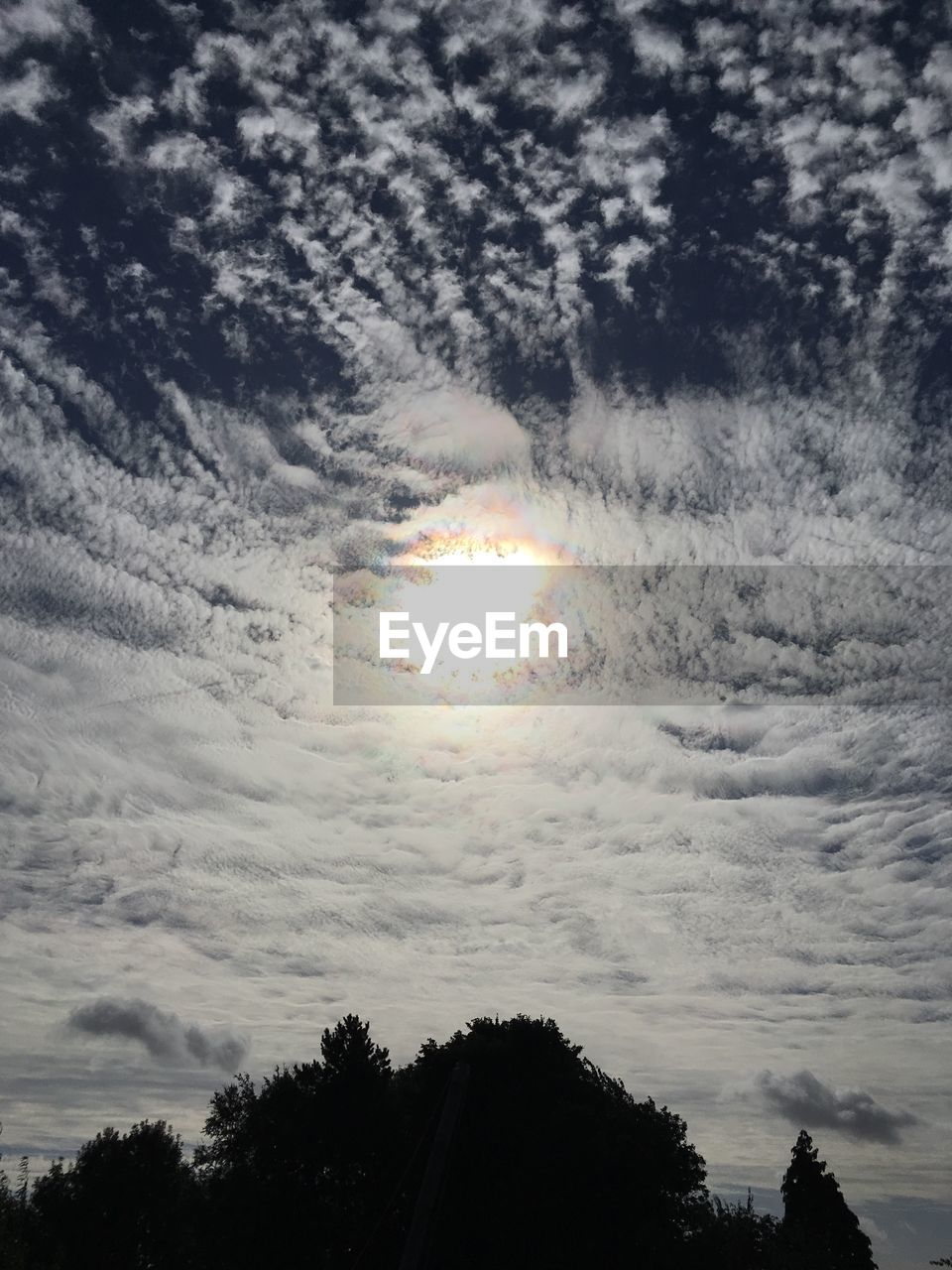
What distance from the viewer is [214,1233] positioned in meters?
46.6

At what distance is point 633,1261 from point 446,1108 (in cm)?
2397

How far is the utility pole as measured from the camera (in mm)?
18344

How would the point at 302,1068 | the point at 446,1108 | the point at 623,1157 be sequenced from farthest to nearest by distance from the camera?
1. the point at 302,1068
2. the point at 623,1157
3. the point at 446,1108

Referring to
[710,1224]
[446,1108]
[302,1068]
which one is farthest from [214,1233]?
[446,1108]

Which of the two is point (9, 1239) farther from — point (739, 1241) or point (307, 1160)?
point (739, 1241)

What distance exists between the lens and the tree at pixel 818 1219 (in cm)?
5970

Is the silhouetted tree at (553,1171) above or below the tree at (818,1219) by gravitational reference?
above

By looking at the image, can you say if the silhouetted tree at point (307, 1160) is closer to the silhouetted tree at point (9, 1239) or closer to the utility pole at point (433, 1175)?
the silhouetted tree at point (9, 1239)

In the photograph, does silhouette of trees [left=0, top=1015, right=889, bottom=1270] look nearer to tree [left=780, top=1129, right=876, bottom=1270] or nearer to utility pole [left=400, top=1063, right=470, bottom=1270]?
tree [left=780, top=1129, right=876, bottom=1270]

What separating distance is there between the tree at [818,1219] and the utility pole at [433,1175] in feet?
160

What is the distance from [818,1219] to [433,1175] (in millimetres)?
63112

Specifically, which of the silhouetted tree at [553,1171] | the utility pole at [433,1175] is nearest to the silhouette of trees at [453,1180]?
the silhouetted tree at [553,1171]

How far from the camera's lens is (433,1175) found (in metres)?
20.5

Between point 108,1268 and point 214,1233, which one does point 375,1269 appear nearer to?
point 214,1233
